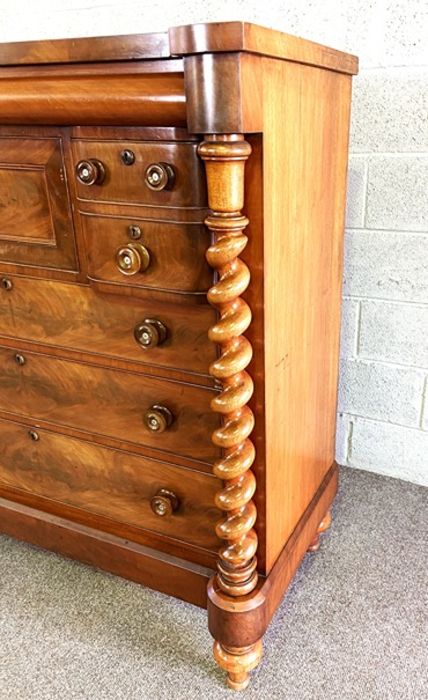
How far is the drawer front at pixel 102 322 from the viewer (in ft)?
3.21

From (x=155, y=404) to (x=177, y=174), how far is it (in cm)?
41

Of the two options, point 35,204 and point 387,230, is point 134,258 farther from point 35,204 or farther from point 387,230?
point 387,230

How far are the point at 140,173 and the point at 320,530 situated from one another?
0.93 meters

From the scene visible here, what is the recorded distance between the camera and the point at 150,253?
0.92 meters

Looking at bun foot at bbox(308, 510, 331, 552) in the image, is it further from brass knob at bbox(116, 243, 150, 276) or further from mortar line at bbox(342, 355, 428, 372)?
brass knob at bbox(116, 243, 150, 276)

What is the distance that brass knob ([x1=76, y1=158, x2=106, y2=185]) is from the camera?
906mm

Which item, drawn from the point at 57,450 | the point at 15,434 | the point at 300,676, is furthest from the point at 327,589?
the point at 15,434

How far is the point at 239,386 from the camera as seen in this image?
35.4 inches

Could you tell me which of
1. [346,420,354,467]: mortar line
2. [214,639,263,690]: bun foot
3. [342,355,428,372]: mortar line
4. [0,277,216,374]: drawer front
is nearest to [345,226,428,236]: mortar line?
[342,355,428,372]: mortar line

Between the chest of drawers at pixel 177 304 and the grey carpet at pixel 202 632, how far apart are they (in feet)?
0.23

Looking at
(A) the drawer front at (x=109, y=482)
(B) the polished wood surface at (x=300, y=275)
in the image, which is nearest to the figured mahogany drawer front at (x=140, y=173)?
(B) the polished wood surface at (x=300, y=275)

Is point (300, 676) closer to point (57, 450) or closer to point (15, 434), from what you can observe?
point (57, 450)

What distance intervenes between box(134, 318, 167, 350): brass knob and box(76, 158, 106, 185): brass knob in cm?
24

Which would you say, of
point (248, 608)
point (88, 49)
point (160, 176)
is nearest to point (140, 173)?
point (160, 176)
